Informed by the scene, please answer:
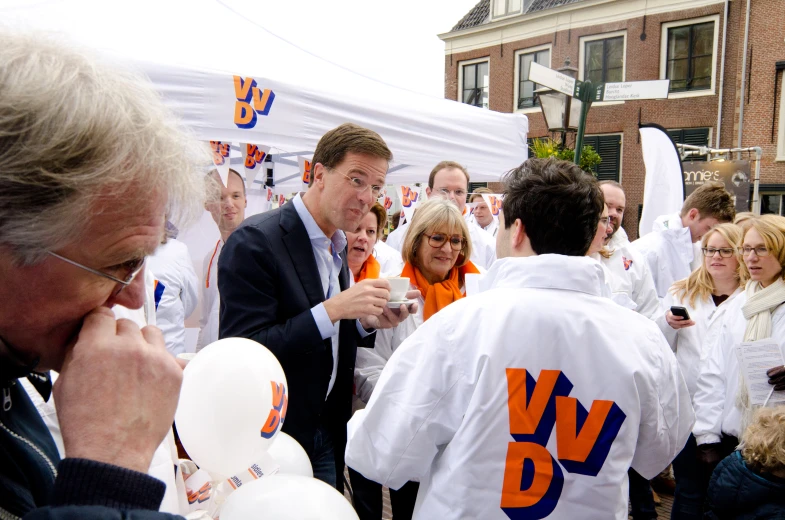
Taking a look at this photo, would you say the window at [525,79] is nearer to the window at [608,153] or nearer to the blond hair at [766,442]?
the window at [608,153]

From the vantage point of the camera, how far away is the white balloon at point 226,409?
1.57 m

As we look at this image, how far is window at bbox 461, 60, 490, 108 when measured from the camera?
25172mm

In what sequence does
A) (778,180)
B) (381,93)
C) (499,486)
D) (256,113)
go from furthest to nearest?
(778,180), (381,93), (256,113), (499,486)

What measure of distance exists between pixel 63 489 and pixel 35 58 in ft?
1.75

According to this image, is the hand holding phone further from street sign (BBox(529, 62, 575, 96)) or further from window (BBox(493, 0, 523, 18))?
window (BBox(493, 0, 523, 18))

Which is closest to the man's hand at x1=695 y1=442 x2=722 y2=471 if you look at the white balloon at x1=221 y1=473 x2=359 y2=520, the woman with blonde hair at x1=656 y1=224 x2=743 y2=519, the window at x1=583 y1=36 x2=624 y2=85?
the woman with blonde hair at x1=656 y1=224 x2=743 y2=519

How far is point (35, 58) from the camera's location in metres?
0.76

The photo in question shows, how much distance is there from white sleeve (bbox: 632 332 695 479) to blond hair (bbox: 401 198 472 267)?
64.1 inches

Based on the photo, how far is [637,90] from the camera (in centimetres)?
623

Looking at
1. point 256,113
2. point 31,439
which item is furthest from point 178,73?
point 31,439

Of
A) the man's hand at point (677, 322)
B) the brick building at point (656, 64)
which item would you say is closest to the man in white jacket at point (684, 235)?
the man's hand at point (677, 322)

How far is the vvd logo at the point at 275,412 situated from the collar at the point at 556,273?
729mm

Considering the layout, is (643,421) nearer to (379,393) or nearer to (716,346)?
(379,393)

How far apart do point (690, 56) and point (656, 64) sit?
3.45 ft
